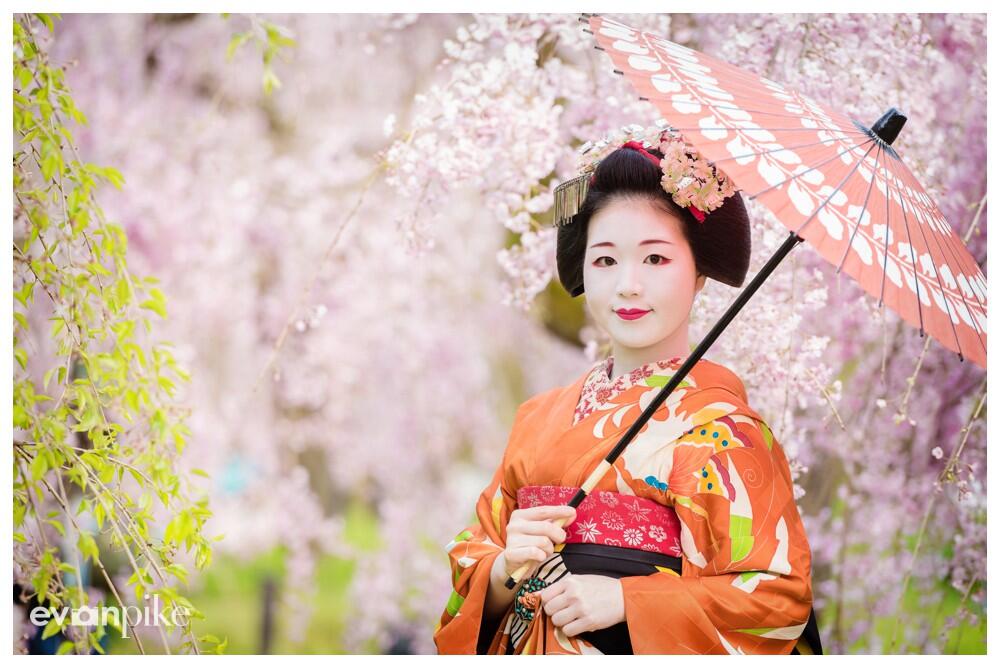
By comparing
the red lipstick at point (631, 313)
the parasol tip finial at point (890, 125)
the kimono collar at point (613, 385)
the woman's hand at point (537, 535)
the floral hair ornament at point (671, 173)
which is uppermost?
the parasol tip finial at point (890, 125)

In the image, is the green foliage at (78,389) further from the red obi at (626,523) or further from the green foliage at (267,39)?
the red obi at (626,523)

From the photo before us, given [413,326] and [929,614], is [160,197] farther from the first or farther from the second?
[929,614]

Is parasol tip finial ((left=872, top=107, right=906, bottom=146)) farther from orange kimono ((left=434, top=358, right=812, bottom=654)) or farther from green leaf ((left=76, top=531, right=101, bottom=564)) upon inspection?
green leaf ((left=76, top=531, right=101, bottom=564))

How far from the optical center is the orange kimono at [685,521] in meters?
1.57

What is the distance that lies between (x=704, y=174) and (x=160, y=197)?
3.36 metres

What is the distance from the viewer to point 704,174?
67.3 inches

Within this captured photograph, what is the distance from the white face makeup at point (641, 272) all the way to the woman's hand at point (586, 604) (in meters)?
0.46

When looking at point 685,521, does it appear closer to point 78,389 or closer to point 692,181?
point 692,181

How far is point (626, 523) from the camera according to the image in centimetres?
166

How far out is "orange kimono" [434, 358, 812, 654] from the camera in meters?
1.57

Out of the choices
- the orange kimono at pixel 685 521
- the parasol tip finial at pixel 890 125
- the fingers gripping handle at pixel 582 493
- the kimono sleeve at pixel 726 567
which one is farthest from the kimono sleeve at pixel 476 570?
the parasol tip finial at pixel 890 125

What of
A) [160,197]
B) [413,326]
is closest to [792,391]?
[413,326]

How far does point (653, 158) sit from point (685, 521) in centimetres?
70

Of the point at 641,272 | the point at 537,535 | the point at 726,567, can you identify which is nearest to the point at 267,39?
the point at 641,272
